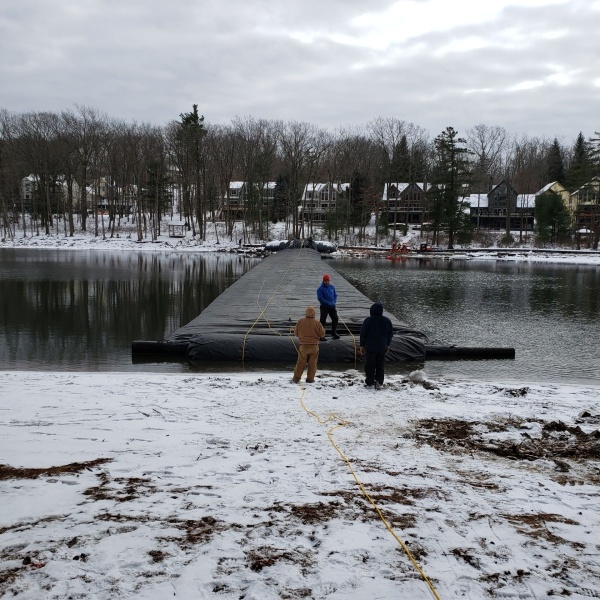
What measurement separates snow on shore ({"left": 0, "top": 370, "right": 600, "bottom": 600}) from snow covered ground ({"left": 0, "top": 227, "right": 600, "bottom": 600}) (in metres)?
0.02

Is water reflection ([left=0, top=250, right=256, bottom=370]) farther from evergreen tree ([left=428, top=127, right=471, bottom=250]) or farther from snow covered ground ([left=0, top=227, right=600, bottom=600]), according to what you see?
evergreen tree ([left=428, top=127, right=471, bottom=250])

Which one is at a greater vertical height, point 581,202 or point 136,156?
point 136,156

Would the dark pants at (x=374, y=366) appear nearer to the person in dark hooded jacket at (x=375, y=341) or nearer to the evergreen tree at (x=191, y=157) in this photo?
the person in dark hooded jacket at (x=375, y=341)

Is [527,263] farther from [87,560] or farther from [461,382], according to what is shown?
[87,560]

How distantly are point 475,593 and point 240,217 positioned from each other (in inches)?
3217

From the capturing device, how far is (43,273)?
1276 inches

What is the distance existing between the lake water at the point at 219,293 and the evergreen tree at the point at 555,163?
62817mm

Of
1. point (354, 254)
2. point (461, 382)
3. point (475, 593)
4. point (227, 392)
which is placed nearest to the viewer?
point (475, 593)

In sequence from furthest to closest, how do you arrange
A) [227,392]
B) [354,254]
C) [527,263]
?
1. [354,254]
2. [527,263]
3. [227,392]

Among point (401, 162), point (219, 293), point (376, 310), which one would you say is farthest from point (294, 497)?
point (401, 162)

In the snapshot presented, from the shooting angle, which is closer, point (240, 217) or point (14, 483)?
point (14, 483)

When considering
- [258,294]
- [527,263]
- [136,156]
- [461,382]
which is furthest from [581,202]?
[461,382]

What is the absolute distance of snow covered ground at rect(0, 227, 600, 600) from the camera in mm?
4082

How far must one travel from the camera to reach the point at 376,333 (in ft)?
32.9
